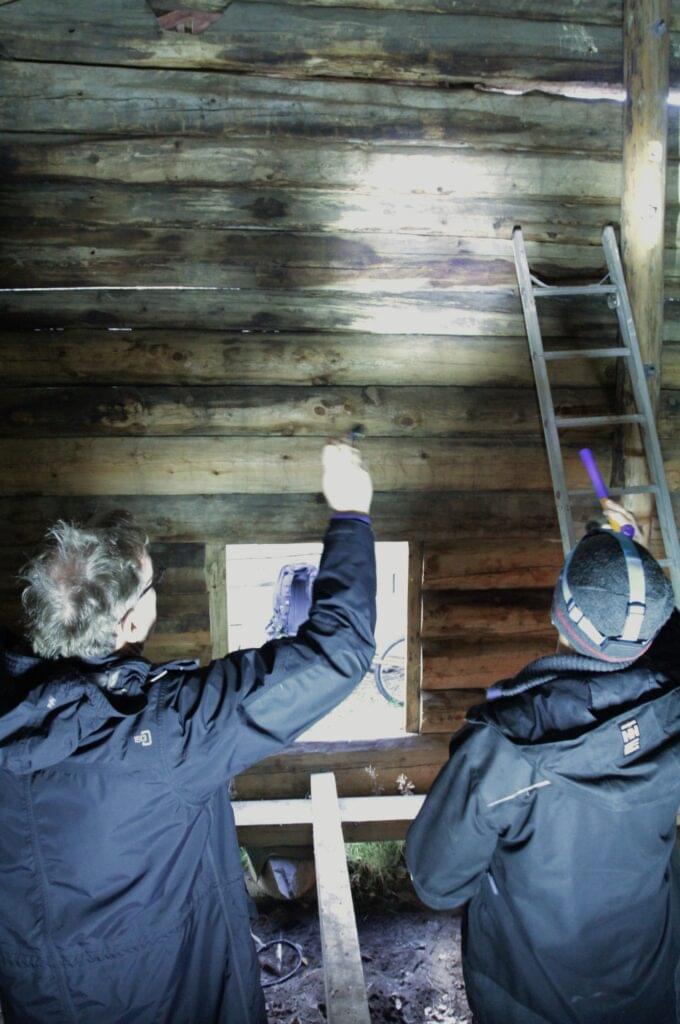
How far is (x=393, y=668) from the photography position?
8.09 meters

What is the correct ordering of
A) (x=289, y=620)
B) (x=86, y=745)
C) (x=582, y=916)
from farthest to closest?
(x=289, y=620), (x=582, y=916), (x=86, y=745)

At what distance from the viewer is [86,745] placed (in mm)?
1612

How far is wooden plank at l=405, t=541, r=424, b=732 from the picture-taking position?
4.14 metres

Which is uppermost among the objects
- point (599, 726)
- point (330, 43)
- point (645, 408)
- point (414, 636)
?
point (330, 43)

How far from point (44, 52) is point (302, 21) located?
4.27 feet

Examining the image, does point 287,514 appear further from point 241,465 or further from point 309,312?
point 309,312

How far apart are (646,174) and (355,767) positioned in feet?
12.1

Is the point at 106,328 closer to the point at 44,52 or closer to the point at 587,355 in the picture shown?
the point at 44,52

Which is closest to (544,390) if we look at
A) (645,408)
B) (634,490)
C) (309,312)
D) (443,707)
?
(645,408)

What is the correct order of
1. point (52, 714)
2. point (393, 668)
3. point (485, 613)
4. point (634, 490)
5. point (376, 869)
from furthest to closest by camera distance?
point (393, 668) → point (376, 869) → point (485, 613) → point (634, 490) → point (52, 714)

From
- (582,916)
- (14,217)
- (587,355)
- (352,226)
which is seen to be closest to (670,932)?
(582,916)

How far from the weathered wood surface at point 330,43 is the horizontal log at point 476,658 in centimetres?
309

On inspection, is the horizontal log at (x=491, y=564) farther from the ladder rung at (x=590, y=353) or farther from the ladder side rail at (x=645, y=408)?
the ladder rung at (x=590, y=353)

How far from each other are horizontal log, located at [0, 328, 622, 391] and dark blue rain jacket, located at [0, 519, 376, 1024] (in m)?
2.27
